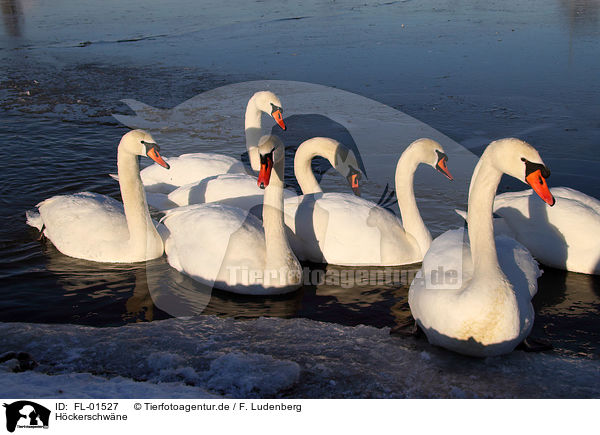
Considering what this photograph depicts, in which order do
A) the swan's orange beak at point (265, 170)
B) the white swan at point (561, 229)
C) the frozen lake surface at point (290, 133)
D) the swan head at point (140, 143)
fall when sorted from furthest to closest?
the swan head at point (140, 143)
the white swan at point (561, 229)
the swan's orange beak at point (265, 170)
the frozen lake surface at point (290, 133)

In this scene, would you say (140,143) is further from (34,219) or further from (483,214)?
(483,214)

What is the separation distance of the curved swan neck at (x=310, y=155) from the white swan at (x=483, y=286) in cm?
229

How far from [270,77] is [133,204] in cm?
853

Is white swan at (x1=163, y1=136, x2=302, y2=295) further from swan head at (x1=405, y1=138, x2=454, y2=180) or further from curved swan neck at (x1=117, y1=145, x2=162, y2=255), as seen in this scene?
swan head at (x1=405, y1=138, x2=454, y2=180)

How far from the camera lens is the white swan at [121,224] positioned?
255 inches

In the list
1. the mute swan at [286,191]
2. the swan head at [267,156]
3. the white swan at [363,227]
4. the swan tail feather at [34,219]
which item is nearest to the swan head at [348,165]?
the mute swan at [286,191]

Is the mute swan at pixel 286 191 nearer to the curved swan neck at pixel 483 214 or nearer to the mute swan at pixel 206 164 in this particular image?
the mute swan at pixel 206 164

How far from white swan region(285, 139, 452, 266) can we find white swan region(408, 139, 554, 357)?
130 centimetres

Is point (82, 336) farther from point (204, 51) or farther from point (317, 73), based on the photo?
point (204, 51)

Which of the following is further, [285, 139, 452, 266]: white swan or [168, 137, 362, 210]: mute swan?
[168, 137, 362, 210]: mute swan

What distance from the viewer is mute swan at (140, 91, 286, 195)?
8195 millimetres
